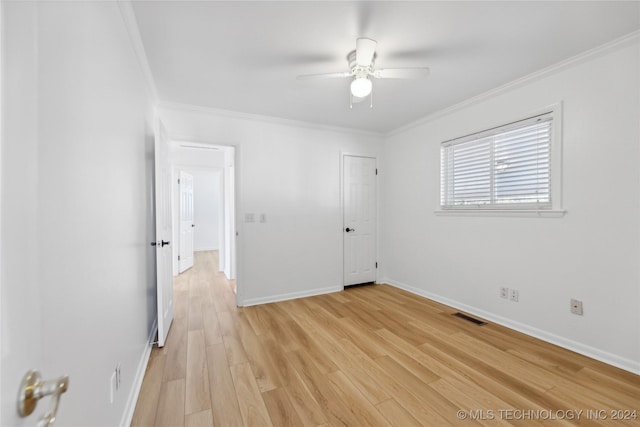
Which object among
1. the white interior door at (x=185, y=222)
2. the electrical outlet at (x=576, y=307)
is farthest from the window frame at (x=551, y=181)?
the white interior door at (x=185, y=222)

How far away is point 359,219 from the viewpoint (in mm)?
4277

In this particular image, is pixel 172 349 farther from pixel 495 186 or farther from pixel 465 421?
pixel 495 186

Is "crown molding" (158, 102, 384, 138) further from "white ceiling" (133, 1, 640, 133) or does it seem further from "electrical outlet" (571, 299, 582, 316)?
"electrical outlet" (571, 299, 582, 316)

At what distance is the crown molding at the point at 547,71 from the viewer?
6.60ft

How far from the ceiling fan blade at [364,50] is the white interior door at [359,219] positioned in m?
2.15

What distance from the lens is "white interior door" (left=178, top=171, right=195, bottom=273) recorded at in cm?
521

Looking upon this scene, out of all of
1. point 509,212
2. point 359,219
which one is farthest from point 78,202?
point 359,219

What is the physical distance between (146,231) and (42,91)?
1.82 metres

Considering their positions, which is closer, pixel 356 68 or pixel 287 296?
pixel 356 68

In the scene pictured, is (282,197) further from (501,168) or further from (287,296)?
(501,168)

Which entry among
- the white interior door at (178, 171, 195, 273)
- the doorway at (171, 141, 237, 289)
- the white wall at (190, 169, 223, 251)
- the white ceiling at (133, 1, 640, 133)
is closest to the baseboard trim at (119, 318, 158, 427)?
the doorway at (171, 141, 237, 289)

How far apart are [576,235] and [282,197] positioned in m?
3.06

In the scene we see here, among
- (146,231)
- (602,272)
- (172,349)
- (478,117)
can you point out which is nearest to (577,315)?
(602,272)

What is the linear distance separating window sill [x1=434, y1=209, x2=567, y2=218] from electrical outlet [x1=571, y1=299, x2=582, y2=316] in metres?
0.73
